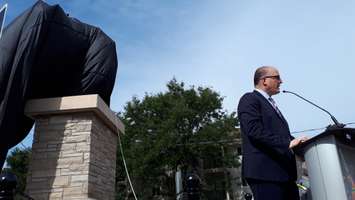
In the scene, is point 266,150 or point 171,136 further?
point 171,136

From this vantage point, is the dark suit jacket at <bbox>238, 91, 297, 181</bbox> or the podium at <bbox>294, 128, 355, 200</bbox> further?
the dark suit jacket at <bbox>238, 91, 297, 181</bbox>

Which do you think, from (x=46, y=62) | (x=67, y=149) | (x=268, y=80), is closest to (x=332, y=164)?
(x=268, y=80)

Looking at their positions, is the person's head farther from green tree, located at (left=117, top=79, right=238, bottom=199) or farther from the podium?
green tree, located at (left=117, top=79, right=238, bottom=199)

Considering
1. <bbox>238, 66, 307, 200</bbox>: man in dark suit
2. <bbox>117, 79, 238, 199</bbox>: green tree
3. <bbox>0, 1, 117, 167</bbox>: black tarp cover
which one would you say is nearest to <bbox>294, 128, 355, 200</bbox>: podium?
<bbox>238, 66, 307, 200</bbox>: man in dark suit

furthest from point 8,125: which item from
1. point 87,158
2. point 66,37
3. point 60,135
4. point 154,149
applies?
point 154,149

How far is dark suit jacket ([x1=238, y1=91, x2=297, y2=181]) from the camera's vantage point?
8.73 ft

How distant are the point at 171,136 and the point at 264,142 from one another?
23749 millimetres

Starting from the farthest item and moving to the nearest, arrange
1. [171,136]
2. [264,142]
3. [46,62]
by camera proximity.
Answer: [171,136]
[46,62]
[264,142]

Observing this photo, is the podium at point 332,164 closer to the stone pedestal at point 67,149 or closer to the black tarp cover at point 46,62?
the stone pedestal at point 67,149

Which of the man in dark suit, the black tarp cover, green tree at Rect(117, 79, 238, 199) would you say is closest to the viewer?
the man in dark suit

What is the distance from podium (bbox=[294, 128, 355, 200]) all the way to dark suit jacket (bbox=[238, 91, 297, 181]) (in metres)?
0.28

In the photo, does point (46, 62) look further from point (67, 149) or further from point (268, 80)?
point (268, 80)

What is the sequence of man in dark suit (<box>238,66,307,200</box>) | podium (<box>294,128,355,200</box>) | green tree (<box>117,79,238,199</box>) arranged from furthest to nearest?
1. green tree (<box>117,79,238,199</box>)
2. man in dark suit (<box>238,66,307,200</box>)
3. podium (<box>294,128,355,200</box>)

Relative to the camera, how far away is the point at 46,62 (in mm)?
4965
